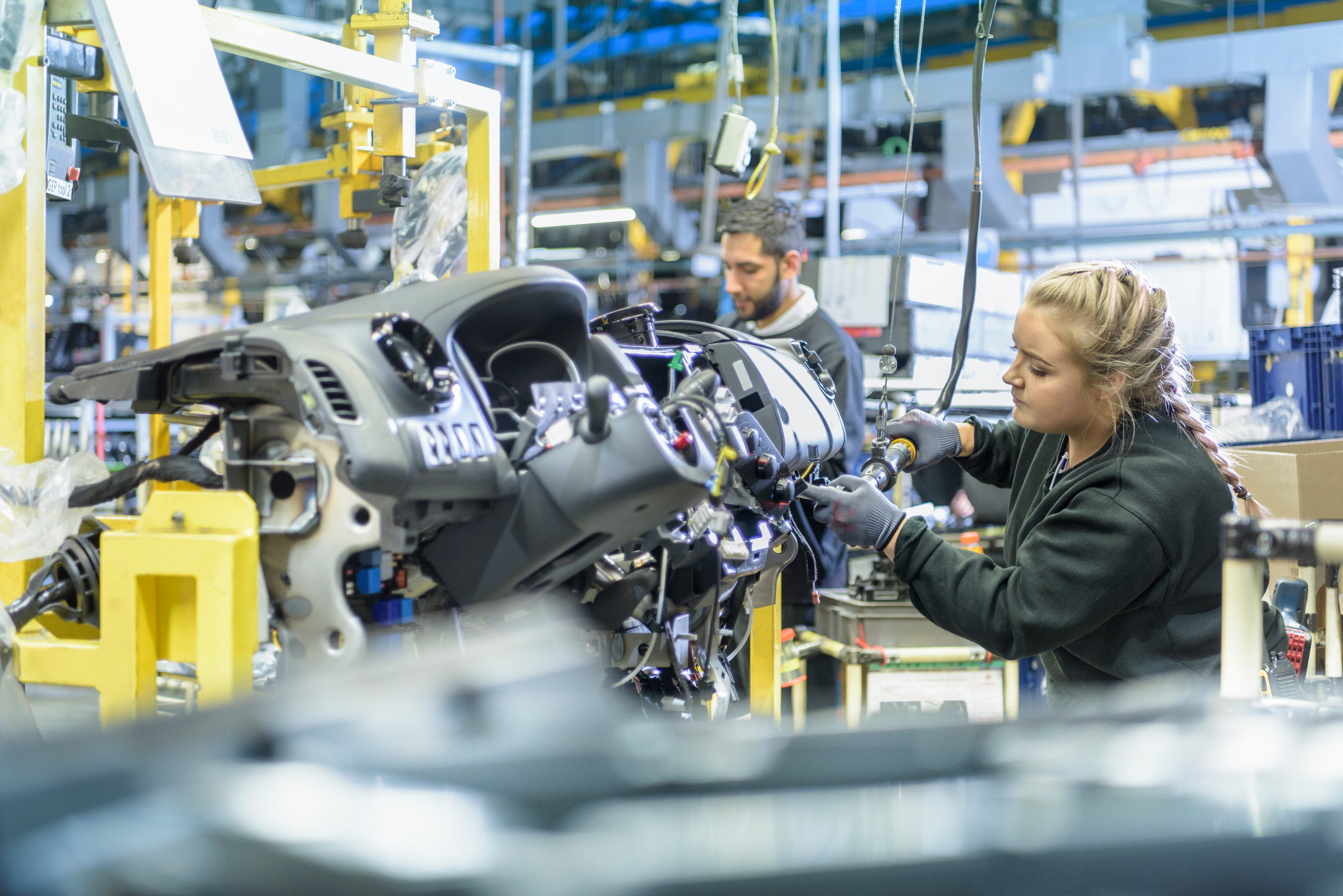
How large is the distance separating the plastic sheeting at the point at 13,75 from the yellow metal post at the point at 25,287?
2 centimetres

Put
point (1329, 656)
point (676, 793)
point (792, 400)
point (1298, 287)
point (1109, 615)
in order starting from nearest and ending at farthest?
point (676, 793)
point (1109, 615)
point (792, 400)
point (1329, 656)
point (1298, 287)

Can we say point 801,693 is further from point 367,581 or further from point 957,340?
point 367,581

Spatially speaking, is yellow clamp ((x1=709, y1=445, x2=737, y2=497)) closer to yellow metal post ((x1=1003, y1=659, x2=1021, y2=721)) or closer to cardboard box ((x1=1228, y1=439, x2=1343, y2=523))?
→ cardboard box ((x1=1228, y1=439, x2=1343, y2=523))

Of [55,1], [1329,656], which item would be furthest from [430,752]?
[1329,656]

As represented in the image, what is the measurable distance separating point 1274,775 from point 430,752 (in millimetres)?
414

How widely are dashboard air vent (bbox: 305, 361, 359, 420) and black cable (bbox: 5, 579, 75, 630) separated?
42cm

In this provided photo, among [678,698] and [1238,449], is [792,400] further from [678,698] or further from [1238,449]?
[1238,449]

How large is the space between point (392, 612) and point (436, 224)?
1.47m

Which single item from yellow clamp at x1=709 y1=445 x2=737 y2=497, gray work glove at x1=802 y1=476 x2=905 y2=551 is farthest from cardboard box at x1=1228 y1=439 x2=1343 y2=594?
yellow clamp at x1=709 y1=445 x2=737 y2=497

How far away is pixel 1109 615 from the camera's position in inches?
65.3

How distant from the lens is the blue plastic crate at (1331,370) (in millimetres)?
3914

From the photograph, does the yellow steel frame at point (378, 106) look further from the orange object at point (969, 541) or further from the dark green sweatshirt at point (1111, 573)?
the orange object at point (969, 541)

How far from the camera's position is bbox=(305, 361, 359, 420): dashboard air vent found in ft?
3.50

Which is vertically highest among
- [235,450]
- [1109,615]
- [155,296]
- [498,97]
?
[498,97]
